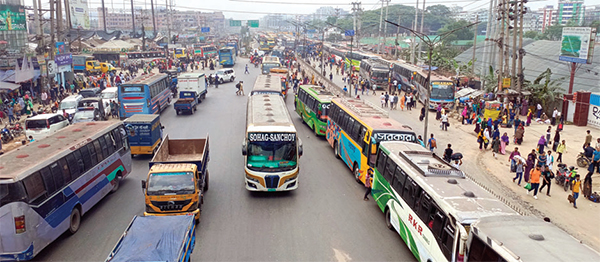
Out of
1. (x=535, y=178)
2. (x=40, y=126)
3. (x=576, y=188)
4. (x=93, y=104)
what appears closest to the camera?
(x=576, y=188)

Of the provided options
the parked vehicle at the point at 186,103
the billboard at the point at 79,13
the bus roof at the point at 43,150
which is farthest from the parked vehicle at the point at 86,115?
the billboard at the point at 79,13

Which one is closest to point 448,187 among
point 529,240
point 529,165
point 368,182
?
point 529,240

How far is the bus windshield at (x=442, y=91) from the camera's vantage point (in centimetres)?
3500

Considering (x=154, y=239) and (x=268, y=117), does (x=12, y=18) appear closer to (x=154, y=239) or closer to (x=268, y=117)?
(x=268, y=117)

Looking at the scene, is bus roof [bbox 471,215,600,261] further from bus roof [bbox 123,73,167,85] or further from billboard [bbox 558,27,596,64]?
billboard [bbox 558,27,596,64]

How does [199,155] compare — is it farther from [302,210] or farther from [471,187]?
[471,187]

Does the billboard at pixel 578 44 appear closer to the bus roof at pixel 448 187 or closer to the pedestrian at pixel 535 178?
the pedestrian at pixel 535 178

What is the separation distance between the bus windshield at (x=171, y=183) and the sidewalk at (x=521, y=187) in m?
8.52

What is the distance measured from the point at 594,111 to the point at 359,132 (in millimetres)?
18629

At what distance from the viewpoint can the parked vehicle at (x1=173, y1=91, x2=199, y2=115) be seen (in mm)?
31105

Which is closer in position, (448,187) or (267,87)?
(448,187)

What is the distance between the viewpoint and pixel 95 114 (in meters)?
25.2

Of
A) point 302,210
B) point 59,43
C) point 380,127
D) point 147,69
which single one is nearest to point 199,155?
point 302,210

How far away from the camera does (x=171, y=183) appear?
41.3 feet
